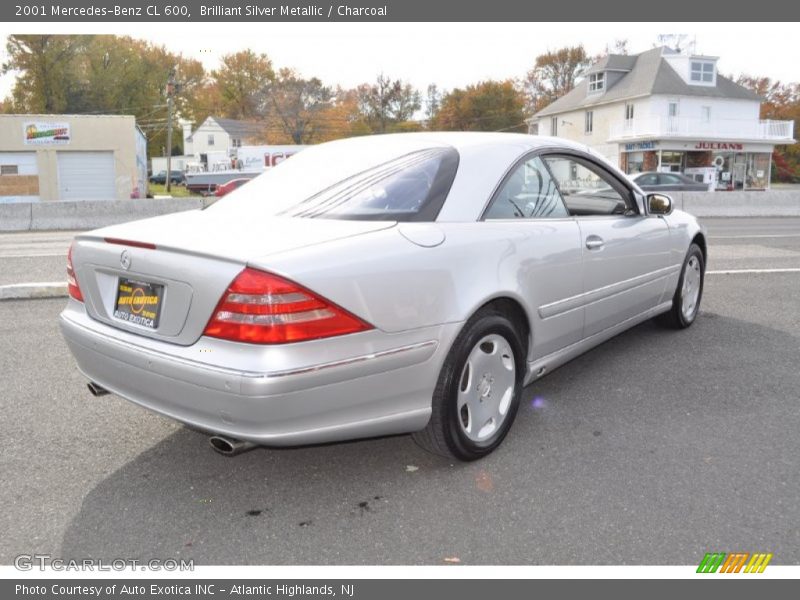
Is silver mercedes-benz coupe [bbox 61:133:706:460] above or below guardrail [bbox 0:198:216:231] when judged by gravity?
above

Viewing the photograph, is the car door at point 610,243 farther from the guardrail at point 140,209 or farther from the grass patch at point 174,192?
the grass patch at point 174,192

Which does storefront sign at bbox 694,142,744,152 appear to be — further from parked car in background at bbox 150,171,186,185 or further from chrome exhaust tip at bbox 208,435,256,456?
chrome exhaust tip at bbox 208,435,256,456

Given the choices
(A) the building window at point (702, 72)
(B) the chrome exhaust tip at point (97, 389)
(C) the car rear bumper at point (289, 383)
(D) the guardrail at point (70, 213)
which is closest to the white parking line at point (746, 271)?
(C) the car rear bumper at point (289, 383)

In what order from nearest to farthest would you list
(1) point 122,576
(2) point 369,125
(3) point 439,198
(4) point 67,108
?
(1) point 122,576 < (3) point 439,198 < (4) point 67,108 < (2) point 369,125

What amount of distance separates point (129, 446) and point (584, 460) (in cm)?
233

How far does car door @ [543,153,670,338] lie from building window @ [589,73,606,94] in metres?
48.7

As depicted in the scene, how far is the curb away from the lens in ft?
23.7

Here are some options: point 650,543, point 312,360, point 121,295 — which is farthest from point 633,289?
point 121,295

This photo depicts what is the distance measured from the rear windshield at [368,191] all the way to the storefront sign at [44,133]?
118 feet

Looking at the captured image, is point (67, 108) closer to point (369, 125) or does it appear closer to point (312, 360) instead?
point (369, 125)

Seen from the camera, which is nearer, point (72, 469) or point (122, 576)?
point (122, 576)

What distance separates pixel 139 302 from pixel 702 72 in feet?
167

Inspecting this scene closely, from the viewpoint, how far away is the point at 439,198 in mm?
3301

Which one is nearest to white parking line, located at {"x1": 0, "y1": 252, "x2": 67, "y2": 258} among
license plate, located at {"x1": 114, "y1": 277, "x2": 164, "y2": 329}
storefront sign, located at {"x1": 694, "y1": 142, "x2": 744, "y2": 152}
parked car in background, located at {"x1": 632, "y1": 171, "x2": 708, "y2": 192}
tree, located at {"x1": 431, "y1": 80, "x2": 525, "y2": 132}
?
license plate, located at {"x1": 114, "y1": 277, "x2": 164, "y2": 329}
